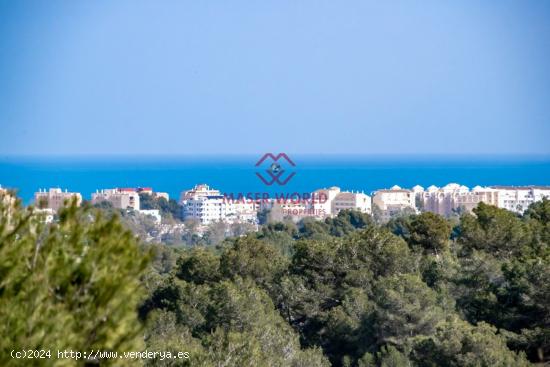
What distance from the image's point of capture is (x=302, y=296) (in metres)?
17.3

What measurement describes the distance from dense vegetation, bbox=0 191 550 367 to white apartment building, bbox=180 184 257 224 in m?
55.9

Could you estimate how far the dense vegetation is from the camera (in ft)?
15.5

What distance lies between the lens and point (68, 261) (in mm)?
4738

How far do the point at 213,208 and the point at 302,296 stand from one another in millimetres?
64456

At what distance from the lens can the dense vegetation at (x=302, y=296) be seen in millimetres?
4738

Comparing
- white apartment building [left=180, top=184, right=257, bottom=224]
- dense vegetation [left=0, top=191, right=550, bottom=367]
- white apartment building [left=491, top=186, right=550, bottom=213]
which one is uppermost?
dense vegetation [left=0, top=191, right=550, bottom=367]

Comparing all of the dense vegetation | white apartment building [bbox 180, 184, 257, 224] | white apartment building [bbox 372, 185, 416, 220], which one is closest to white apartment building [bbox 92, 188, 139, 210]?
white apartment building [bbox 180, 184, 257, 224]

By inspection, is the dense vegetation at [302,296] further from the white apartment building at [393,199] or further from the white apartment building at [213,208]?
the white apartment building at [213,208]

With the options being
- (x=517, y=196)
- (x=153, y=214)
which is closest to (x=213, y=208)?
(x=153, y=214)

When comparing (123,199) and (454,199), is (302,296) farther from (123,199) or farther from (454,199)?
(123,199)

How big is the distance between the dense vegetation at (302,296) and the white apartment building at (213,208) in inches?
2200

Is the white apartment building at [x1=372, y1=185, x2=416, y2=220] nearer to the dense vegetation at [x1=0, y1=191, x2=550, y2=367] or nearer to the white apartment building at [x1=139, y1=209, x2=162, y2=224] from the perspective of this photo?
the white apartment building at [x1=139, y1=209, x2=162, y2=224]

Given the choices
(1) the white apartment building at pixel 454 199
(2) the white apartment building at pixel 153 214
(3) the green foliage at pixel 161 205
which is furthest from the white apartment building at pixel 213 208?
(1) the white apartment building at pixel 454 199

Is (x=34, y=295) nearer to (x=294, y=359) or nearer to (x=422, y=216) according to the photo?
(x=294, y=359)
